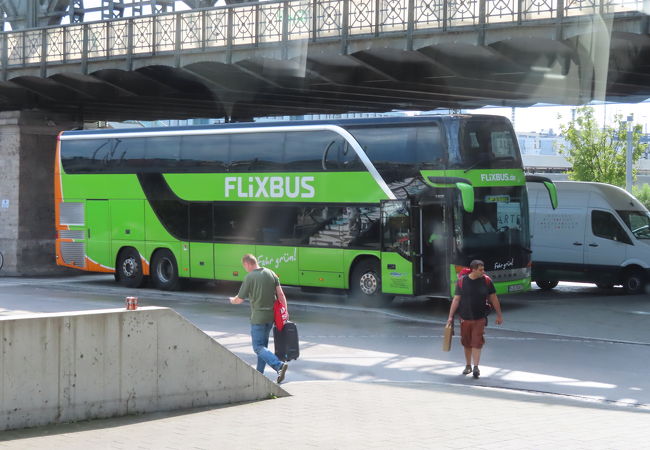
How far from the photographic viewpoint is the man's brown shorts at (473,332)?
41.5ft

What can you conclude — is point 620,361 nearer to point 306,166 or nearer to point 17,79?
point 306,166

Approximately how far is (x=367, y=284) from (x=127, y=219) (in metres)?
7.19

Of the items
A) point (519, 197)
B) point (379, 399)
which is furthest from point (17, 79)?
point (379, 399)

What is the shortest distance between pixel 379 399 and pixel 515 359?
4.09 m

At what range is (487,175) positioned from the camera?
19.4 meters

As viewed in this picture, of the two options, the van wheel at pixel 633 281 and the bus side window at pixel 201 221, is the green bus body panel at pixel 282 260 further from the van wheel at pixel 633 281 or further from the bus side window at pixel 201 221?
the van wheel at pixel 633 281

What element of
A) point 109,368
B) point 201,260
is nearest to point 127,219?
point 201,260

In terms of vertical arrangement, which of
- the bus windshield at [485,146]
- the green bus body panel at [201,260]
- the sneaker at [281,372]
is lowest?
the sneaker at [281,372]

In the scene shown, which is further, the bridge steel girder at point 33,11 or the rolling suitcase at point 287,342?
the bridge steel girder at point 33,11

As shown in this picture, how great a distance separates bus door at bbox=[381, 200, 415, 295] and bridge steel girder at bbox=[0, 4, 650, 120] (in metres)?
3.08

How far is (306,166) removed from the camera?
2108 cm

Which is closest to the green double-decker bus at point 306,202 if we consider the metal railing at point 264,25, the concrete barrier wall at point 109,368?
the metal railing at point 264,25

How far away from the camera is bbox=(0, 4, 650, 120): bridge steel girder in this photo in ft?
62.6

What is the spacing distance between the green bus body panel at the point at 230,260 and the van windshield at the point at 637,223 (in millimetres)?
8433
